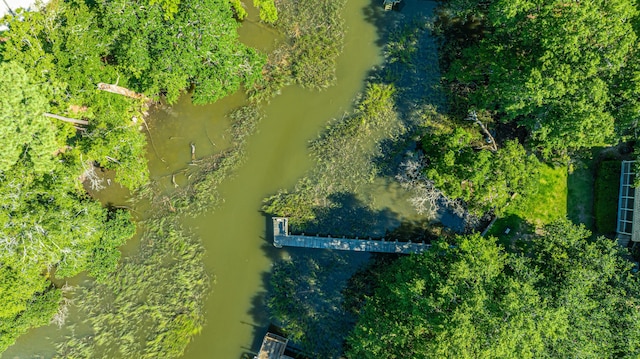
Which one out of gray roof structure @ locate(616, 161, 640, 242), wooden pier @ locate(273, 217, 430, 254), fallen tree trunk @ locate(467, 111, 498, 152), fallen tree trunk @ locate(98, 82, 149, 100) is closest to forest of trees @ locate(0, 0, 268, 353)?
fallen tree trunk @ locate(98, 82, 149, 100)

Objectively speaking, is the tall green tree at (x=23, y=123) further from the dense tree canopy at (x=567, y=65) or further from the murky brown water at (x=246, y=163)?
the dense tree canopy at (x=567, y=65)

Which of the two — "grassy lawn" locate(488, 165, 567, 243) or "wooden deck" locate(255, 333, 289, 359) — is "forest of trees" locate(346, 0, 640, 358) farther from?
"wooden deck" locate(255, 333, 289, 359)

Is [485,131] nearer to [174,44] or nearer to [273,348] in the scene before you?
[174,44]

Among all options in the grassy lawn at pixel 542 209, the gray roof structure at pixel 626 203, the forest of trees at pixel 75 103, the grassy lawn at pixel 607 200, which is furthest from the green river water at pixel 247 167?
the gray roof structure at pixel 626 203

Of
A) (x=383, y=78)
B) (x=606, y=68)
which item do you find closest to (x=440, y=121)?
(x=383, y=78)

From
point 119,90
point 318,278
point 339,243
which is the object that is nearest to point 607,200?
point 339,243

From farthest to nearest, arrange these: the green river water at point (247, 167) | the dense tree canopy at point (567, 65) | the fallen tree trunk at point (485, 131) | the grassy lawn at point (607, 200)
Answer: the green river water at point (247, 167) < the grassy lawn at point (607, 200) < the fallen tree trunk at point (485, 131) < the dense tree canopy at point (567, 65)

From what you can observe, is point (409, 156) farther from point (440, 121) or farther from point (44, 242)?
point (44, 242)
